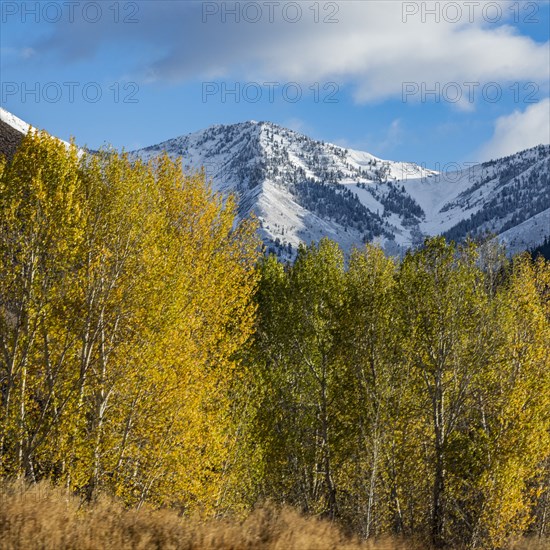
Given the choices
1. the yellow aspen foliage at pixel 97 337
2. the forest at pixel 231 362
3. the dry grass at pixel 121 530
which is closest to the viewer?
the dry grass at pixel 121 530

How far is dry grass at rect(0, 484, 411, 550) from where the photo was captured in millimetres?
10188

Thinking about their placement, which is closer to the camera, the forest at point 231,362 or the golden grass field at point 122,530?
Result: the golden grass field at point 122,530

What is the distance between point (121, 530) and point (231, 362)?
10.6 metres

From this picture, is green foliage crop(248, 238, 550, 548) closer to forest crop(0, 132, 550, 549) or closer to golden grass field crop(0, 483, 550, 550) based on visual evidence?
forest crop(0, 132, 550, 549)

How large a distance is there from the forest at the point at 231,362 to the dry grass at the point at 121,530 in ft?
2.90

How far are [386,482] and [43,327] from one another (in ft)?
67.4

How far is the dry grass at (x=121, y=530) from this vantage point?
33.4 feet

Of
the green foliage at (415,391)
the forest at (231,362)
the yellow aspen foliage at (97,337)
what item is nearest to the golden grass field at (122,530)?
the forest at (231,362)

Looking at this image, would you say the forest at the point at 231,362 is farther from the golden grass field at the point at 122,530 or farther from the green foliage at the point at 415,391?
the golden grass field at the point at 122,530

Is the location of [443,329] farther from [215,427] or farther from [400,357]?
[215,427]

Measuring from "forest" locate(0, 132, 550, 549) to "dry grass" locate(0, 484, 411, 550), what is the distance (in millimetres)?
883

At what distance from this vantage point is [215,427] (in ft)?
64.3

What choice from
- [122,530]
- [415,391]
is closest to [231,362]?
[122,530]

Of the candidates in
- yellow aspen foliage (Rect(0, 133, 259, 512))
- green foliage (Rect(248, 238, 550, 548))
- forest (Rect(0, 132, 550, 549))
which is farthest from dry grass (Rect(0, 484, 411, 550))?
green foliage (Rect(248, 238, 550, 548))
